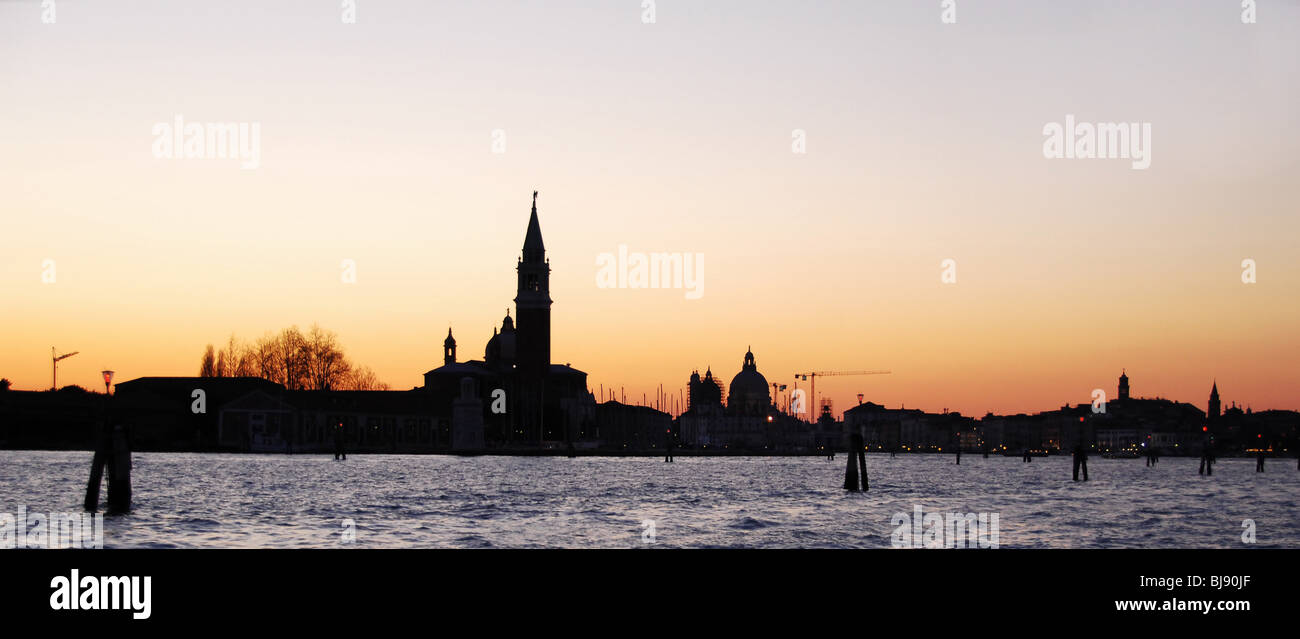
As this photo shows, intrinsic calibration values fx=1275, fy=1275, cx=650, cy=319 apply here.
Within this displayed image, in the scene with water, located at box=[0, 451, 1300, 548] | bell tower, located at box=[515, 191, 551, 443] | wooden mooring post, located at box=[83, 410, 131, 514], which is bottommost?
water, located at box=[0, 451, 1300, 548]

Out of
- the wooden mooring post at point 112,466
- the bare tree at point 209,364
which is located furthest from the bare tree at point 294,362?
the wooden mooring post at point 112,466

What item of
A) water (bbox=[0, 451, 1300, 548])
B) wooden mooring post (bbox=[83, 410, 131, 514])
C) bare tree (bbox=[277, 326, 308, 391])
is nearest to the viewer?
water (bbox=[0, 451, 1300, 548])

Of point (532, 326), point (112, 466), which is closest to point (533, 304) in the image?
point (532, 326)

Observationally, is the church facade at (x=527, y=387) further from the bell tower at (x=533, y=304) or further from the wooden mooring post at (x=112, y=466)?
the wooden mooring post at (x=112, y=466)

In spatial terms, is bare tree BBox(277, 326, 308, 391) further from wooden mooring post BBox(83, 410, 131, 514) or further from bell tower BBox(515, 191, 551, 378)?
wooden mooring post BBox(83, 410, 131, 514)

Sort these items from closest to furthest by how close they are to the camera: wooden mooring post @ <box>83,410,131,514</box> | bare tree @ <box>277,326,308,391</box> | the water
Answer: the water → wooden mooring post @ <box>83,410,131,514</box> → bare tree @ <box>277,326,308,391</box>

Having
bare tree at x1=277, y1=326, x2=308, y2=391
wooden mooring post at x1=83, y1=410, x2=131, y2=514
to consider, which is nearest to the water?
wooden mooring post at x1=83, y1=410, x2=131, y2=514

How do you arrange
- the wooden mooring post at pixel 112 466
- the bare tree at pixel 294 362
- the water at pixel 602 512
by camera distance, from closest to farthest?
the water at pixel 602 512
the wooden mooring post at pixel 112 466
the bare tree at pixel 294 362

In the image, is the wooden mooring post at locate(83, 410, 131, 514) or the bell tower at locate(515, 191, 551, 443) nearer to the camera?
the wooden mooring post at locate(83, 410, 131, 514)

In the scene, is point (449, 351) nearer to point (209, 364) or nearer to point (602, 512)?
point (209, 364)
